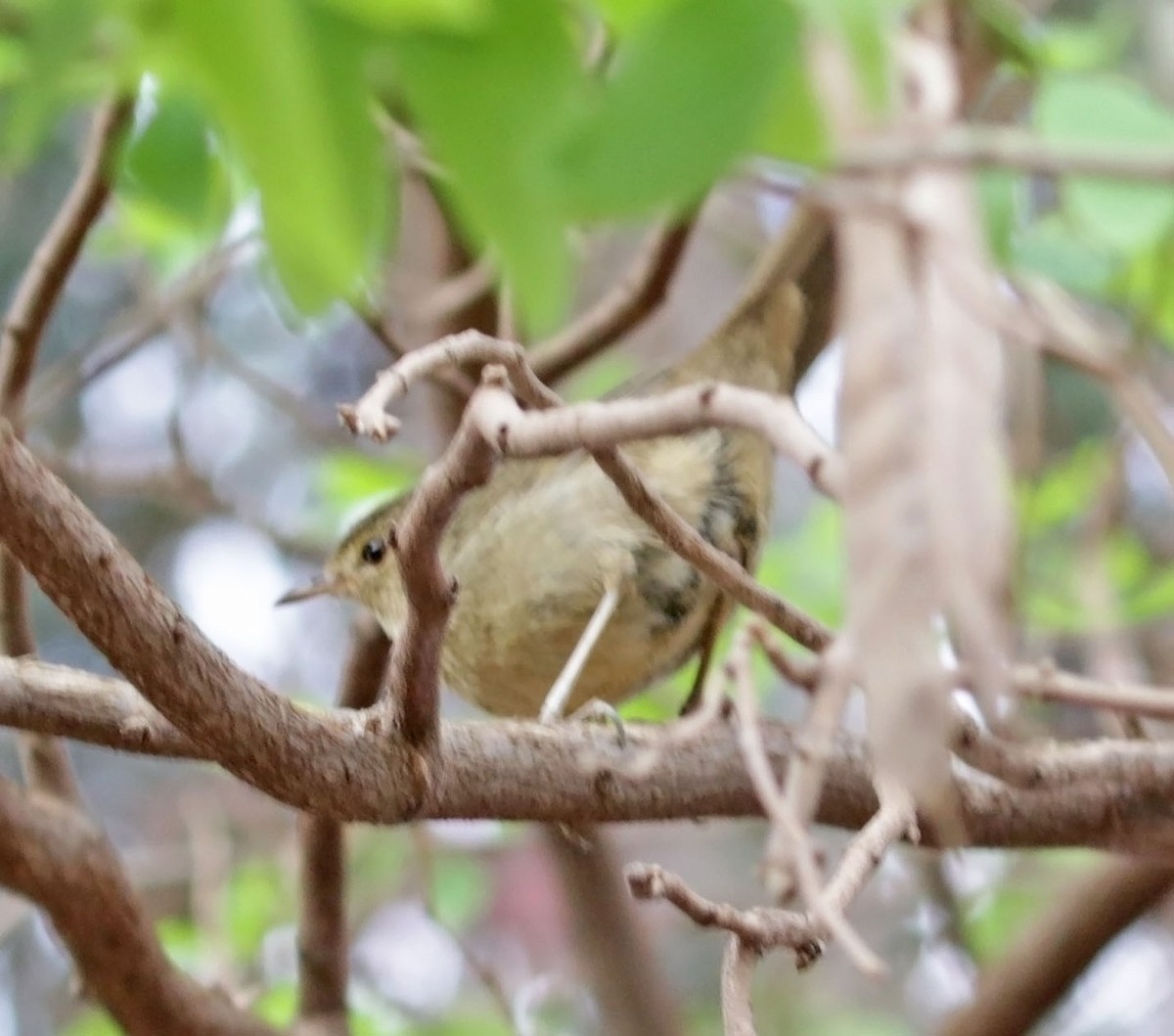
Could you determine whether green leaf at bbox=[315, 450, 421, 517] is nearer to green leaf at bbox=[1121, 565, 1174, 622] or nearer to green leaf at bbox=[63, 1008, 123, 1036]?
green leaf at bbox=[63, 1008, 123, 1036]

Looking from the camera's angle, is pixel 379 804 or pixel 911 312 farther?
pixel 379 804

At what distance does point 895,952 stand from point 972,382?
2784 mm

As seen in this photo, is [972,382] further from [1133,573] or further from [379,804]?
[1133,573]

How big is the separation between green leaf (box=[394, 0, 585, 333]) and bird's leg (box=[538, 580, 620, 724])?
93 centimetres

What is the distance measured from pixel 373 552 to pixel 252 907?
788mm

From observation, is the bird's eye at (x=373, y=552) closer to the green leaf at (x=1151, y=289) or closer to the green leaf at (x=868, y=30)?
the green leaf at (x=1151, y=289)

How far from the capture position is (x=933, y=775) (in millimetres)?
364

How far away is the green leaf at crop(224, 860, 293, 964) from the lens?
2.45 m

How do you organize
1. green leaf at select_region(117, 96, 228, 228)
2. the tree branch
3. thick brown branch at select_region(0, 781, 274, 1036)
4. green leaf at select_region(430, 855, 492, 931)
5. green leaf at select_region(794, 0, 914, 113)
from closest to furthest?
green leaf at select_region(794, 0, 914, 113) → green leaf at select_region(117, 96, 228, 228) → thick brown branch at select_region(0, 781, 274, 1036) → the tree branch → green leaf at select_region(430, 855, 492, 931)

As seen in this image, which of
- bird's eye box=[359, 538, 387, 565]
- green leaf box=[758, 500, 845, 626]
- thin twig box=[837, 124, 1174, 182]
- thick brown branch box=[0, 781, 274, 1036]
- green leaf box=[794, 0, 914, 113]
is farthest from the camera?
green leaf box=[758, 500, 845, 626]

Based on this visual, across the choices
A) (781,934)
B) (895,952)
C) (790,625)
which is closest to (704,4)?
(790,625)

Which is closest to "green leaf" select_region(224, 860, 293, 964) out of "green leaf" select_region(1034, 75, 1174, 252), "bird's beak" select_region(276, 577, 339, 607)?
"bird's beak" select_region(276, 577, 339, 607)

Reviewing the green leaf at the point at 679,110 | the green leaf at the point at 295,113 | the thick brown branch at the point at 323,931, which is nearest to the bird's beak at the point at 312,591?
the thick brown branch at the point at 323,931

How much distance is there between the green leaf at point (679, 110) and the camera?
59 centimetres
